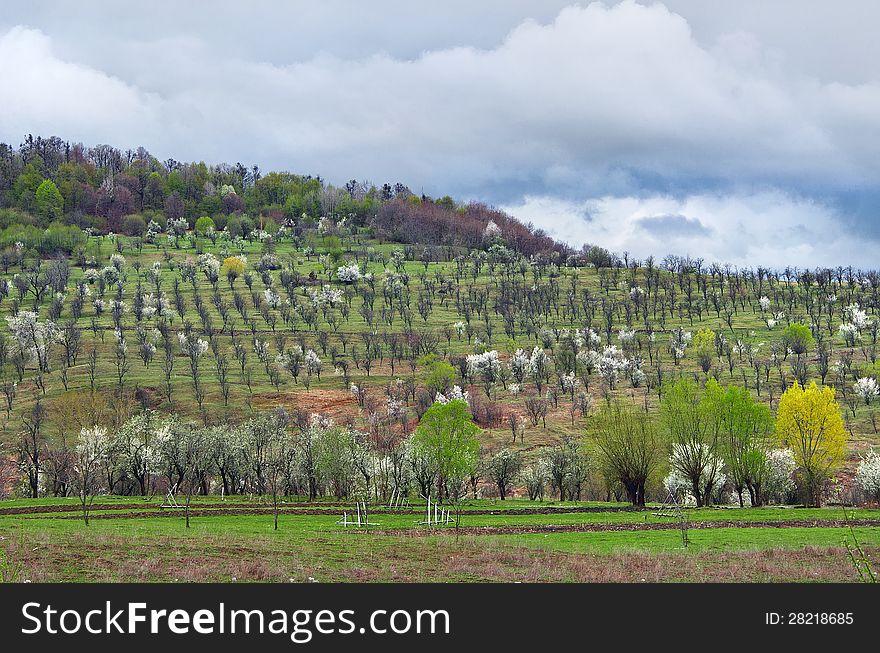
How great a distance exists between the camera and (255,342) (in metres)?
185

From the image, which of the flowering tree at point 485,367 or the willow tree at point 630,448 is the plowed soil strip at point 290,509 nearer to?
the willow tree at point 630,448

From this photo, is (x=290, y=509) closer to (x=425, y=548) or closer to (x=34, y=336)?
(x=425, y=548)

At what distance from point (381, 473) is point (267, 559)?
53.4 m

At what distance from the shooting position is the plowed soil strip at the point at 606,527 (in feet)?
167

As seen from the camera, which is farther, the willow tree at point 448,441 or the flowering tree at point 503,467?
the flowering tree at point 503,467

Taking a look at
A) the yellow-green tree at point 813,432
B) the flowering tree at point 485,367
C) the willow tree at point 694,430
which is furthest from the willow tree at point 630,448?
the flowering tree at point 485,367

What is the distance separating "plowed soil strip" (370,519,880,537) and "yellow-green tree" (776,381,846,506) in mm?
25133

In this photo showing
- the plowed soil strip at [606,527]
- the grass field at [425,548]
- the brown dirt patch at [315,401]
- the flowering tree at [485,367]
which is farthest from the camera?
the flowering tree at [485,367]

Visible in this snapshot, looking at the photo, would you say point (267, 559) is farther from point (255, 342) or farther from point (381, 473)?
point (255, 342)

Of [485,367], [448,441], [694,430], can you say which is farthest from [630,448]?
[485,367]

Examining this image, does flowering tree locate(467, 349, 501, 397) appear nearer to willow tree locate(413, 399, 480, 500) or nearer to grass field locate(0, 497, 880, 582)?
willow tree locate(413, 399, 480, 500)

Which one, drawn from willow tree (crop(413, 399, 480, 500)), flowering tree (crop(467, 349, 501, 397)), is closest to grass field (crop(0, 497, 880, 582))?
willow tree (crop(413, 399, 480, 500))

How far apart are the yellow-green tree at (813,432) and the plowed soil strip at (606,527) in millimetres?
25133
